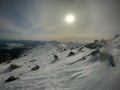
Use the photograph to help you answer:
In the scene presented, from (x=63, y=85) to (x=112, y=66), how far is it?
467 centimetres

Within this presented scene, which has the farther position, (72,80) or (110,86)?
(72,80)

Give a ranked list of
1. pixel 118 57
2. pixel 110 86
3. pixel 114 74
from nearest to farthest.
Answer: pixel 110 86 → pixel 114 74 → pixel 118 57

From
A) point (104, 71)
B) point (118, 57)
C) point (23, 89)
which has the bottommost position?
point (23, 89)

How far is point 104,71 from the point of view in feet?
31.1

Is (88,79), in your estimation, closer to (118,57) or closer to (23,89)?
(118,57)

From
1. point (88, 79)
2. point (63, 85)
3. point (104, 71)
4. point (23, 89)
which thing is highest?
point (104, 71)

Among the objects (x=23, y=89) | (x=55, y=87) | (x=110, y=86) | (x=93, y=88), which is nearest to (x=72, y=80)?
(x=55, y=87)

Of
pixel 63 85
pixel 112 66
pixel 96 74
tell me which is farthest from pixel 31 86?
pixel 112 66

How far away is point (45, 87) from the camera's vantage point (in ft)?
32.1

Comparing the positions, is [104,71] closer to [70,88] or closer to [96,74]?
[96,74]

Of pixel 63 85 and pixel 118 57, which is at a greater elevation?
pixel 118 57

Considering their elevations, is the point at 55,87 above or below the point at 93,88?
below

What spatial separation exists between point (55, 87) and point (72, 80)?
174 centimetres

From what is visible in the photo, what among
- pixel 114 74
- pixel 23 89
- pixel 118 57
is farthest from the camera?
pixel 118 57
